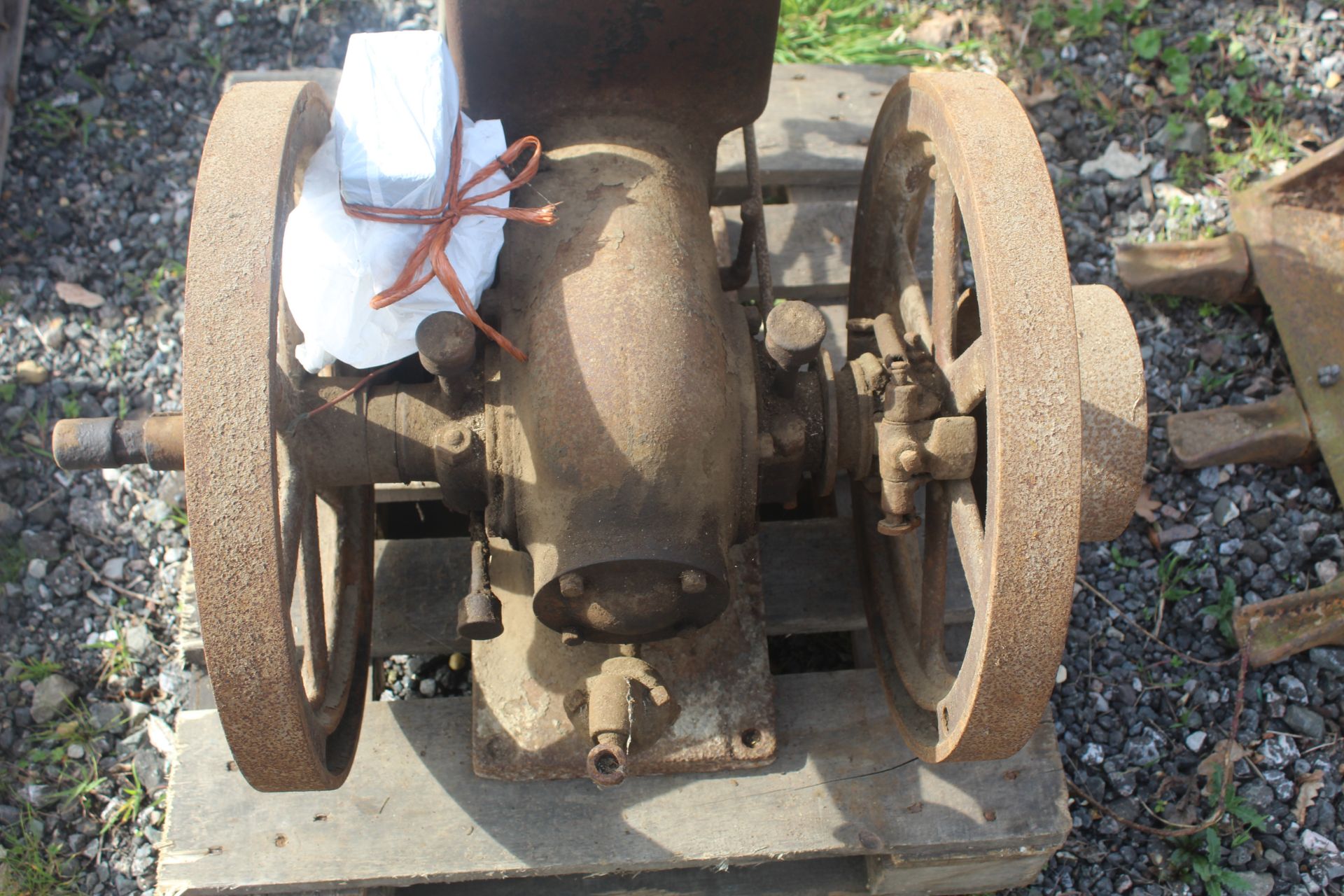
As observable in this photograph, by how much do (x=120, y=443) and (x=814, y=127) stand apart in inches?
79.8

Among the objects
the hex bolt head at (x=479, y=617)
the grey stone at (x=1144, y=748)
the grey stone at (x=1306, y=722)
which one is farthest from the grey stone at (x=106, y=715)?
the grey stone at (x=1306, y=722)

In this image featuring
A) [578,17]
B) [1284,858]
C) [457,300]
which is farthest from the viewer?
[1284,858]

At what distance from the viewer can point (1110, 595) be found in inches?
110

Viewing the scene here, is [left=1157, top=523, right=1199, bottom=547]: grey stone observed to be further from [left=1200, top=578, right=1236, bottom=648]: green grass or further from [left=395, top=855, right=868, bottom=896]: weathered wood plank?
[left=395, top=855, right=868, bottom=896]: weathered wood plank

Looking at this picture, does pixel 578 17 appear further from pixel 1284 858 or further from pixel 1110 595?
pixel 1284 858

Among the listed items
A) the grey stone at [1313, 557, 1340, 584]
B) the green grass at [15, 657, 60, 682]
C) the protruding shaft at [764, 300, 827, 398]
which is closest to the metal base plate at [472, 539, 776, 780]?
the protruding shaft at [764, 300, 827, 398]

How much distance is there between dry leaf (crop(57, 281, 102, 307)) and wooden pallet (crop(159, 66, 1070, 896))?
1279mm

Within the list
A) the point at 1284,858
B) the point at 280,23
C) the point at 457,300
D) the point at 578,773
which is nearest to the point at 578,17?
the point at 457,300

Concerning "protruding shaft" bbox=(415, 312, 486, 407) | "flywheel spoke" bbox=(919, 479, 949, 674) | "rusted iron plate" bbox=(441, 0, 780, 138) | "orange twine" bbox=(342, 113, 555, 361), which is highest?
"rusted iron plate" bbox=(441, 0, 780, 138)

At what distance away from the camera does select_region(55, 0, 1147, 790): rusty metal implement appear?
1.54 m

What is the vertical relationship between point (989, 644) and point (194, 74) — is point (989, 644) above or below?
below

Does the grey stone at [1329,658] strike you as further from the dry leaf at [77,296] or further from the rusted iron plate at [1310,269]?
the dry leaf at [77,296]

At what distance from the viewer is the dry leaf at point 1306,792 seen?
2521 millimetres

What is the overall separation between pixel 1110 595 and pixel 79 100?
3.31 m
